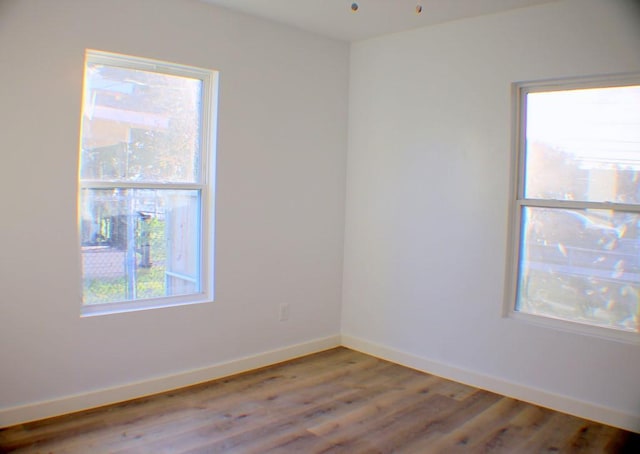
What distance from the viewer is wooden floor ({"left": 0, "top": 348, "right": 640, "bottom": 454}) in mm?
2713

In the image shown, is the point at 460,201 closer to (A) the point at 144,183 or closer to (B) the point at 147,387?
(A) the point at 144,183

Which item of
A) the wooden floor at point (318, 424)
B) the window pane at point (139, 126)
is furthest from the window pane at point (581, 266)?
the window pane at point (139, 126)

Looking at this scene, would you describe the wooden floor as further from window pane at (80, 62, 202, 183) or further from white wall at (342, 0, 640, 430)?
window pane at (80, 62, 202, 183)

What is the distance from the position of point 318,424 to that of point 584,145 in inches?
93.0

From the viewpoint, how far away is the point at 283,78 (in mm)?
3902

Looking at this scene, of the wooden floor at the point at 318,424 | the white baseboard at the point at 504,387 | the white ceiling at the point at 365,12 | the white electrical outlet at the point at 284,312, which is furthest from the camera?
the white electrical outlet at the point at 284,312

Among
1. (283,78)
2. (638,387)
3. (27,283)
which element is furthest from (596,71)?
(27,283)

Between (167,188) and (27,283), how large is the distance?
1003 mm

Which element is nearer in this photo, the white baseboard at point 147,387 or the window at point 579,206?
the white baseboard at point 147,387

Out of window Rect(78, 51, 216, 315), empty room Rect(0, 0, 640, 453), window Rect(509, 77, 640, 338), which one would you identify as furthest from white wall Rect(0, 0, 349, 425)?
Result: window Rect(509, 77, 640, 338)

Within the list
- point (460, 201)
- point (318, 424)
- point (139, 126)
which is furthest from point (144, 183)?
point (460, 201)

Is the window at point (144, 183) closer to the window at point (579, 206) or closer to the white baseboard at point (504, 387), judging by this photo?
the white baseboard at point (504, 387)

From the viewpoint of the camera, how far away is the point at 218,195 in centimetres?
358

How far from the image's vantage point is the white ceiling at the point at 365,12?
331cm
